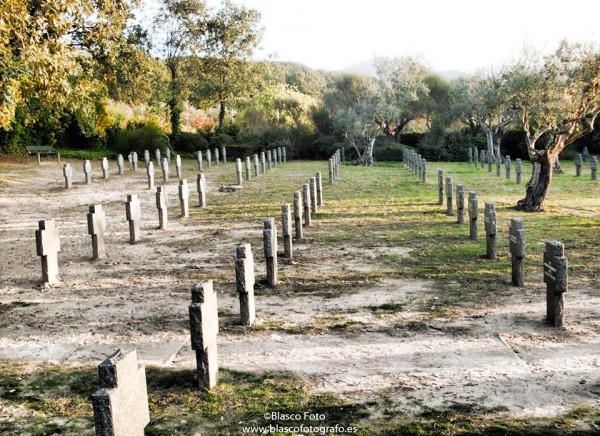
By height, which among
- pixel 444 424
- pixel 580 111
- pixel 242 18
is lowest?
pixel 444 424

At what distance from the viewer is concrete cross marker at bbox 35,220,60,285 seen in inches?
357

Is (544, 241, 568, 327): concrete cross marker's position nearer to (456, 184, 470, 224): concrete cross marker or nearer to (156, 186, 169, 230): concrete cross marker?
(456, 184, 470, 224): concrete cross marker

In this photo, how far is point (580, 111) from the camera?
48.7ft

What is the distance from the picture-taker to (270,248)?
865cm

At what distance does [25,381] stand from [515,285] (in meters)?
6.44

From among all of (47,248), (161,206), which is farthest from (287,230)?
(161,206)

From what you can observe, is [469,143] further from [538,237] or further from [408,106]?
[538,237]

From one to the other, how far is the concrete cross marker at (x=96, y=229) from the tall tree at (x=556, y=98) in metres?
10.9

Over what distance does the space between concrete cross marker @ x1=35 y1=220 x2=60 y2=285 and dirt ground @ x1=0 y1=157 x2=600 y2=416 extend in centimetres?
24

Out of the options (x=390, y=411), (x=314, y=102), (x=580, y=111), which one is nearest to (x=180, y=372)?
(x=390, y=411)

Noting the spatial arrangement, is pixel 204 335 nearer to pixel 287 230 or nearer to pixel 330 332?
pixel 330 332

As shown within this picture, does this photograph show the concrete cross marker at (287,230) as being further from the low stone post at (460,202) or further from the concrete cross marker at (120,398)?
the concrete cross marker at (120,398)

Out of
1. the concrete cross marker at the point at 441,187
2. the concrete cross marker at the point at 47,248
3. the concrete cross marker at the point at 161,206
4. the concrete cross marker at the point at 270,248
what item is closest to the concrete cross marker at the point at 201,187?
the concrete cross marker at the point at 161,206

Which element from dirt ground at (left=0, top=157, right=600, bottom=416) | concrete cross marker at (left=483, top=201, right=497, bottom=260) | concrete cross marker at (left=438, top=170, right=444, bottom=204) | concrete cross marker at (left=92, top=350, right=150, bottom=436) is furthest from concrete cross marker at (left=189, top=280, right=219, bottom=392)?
concrete cross marker at (left=438, top=170, right=444, bottom=204)
